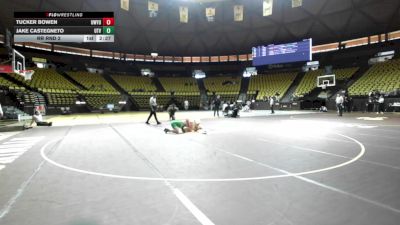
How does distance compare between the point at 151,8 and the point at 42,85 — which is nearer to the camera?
the point at 151,8

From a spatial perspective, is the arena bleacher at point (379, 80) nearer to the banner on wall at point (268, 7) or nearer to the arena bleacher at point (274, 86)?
the arena bleacher at point (274, 86)

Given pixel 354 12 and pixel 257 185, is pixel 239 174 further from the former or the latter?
pixel 354 12

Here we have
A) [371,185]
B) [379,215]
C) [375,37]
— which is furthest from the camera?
[375,37]

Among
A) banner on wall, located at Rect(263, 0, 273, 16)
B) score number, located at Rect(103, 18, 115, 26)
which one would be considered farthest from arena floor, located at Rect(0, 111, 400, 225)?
banner on wall, located at Rect(263, 0, 273, 16)

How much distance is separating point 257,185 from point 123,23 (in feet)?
140

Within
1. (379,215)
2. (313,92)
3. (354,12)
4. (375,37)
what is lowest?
(379,215)

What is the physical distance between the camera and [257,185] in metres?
4.74

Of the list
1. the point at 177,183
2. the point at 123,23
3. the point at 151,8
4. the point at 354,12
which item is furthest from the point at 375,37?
the point at 177,183
